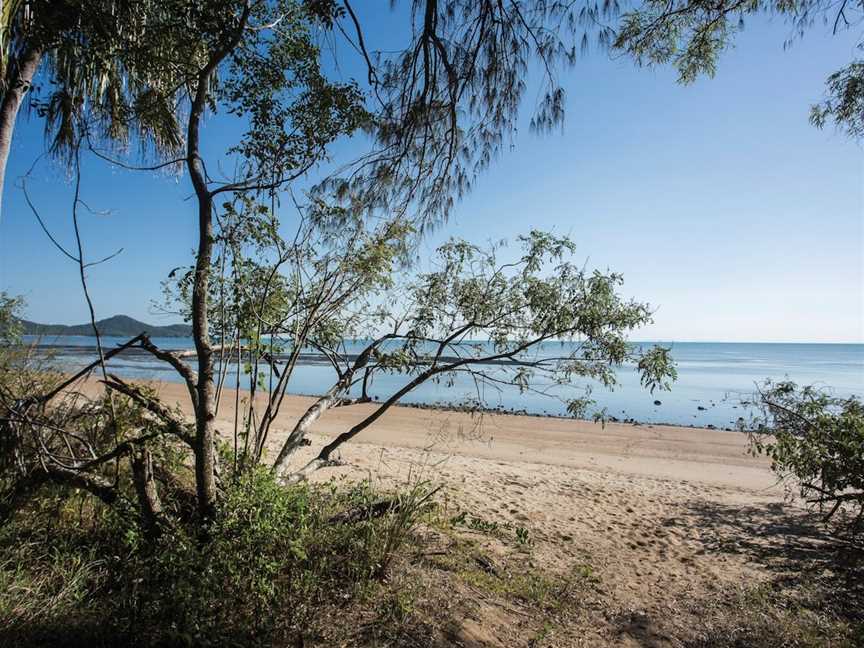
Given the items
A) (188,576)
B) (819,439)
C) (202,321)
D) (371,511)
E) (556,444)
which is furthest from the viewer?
(556,444)

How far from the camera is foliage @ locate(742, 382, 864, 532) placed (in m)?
4.16

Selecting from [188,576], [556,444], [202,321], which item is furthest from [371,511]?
[556,444]

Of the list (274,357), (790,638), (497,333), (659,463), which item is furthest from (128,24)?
(659,463)

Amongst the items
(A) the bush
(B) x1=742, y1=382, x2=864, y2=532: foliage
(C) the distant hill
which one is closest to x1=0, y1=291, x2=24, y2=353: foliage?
(C) the distant hill

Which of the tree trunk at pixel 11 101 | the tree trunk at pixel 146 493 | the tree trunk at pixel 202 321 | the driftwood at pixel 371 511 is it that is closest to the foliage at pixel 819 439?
the driftwood at pixel 371 511

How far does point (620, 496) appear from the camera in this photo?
752cm

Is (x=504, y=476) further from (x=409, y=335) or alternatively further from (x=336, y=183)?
(x=336, y=183)

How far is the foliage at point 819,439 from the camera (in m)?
4.16

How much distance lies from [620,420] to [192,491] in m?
16.9

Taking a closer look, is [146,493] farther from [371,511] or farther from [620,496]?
[620,496]

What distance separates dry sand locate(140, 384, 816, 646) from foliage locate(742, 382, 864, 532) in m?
1.16

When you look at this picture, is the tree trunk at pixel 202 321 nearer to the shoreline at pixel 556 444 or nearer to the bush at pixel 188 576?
the bush at pixel 188 576

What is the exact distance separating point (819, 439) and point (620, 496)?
142 inches

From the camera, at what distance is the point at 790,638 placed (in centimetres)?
347
